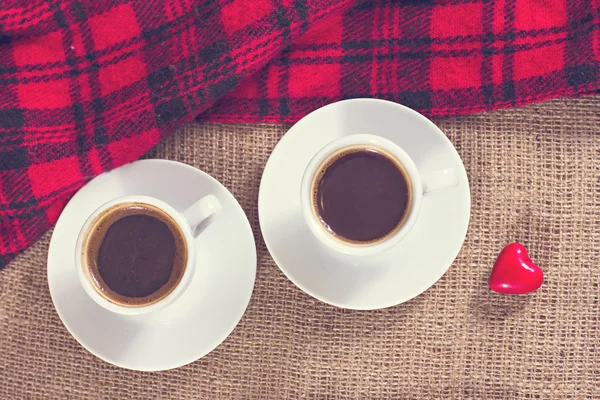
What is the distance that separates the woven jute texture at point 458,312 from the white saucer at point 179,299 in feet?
0.22

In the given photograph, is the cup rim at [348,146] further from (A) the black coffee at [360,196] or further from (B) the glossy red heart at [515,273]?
(B) the glossy red heart at [515,273]

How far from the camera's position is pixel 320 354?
93 cm

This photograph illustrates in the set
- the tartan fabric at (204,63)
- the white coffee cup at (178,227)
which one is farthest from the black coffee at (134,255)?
the tartan fabric at (204,63)

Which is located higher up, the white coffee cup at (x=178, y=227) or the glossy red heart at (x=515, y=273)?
the white coffee cup at (x=178, y=227)

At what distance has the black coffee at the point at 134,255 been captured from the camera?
2.68 feet

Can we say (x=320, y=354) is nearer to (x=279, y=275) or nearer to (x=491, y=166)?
(x=279, y=275)

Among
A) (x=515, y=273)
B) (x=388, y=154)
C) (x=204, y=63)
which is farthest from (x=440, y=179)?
(x=204, y=63)

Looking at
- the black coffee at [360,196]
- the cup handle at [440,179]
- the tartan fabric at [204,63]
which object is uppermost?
the tartan fabric at [204,63]

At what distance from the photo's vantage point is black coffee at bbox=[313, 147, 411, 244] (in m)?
0.81

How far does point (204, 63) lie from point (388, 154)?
0.98ft

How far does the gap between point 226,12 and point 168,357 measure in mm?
497

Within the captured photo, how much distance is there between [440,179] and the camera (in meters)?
0.76

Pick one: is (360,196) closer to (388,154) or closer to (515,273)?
(388,154)

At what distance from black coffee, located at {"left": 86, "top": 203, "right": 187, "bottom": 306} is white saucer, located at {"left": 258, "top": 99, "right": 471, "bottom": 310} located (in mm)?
135
